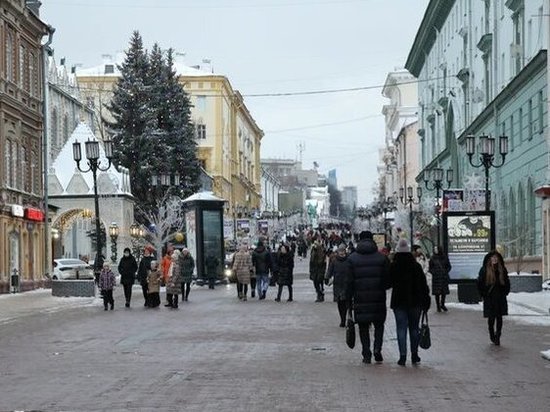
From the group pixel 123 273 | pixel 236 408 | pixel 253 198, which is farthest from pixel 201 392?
pixel 253 198

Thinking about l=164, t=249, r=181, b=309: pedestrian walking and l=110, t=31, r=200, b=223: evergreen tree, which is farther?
l=110, t=31, r=200, b=223: evergreen tree

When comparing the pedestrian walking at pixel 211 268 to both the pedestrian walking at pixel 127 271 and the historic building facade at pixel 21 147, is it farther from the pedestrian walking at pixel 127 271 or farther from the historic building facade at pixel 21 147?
the pedestrian walking at pixel 127 271

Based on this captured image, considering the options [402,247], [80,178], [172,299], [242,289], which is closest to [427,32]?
[80,178]

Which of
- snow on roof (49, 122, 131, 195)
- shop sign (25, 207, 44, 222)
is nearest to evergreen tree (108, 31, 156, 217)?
snow on roof (49, 122, 131, 195)

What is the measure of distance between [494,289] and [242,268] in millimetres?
17434

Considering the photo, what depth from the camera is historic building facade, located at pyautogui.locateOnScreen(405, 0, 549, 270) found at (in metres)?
43.6

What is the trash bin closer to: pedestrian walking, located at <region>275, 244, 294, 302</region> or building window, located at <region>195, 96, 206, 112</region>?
pedestrian walking, located at <region>275, 244, 294, 302</region>

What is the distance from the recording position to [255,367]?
621 inches

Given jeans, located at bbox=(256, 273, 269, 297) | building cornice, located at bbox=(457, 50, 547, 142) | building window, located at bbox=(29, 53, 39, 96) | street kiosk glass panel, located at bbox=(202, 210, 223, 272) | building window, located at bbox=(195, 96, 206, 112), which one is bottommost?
jeans, located at bbox=(256, 273, 269, 297)

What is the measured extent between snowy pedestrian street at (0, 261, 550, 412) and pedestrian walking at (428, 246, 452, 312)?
2177 mm

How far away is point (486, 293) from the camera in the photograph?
63.2 ft

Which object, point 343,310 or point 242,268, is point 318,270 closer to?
point 242,268

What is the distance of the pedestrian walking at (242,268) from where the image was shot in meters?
35.7

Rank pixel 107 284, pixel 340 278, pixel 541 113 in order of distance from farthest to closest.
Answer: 1. pixel 541 113
2. pixel 107 284
3. pixel 340 278
